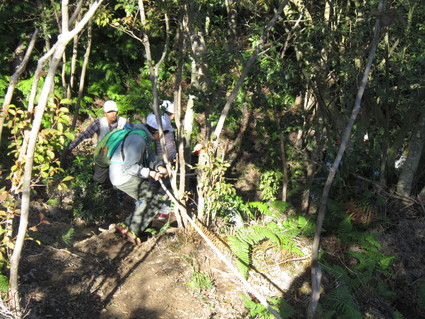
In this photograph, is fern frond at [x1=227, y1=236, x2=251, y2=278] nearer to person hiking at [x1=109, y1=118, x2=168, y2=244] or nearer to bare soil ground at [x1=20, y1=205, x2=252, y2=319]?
Result: bare soil ground at [x1=20, y1=205, x2=252, y2=319]

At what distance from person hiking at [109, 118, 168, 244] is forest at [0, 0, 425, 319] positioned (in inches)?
7.8

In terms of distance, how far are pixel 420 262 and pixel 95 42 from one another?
877 centimetres

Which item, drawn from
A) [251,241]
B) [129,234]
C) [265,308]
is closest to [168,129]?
[129,234]

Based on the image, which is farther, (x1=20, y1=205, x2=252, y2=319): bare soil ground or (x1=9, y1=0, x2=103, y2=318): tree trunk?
(x1=20, y1=205, x2=252, y2=319): bare soil ground

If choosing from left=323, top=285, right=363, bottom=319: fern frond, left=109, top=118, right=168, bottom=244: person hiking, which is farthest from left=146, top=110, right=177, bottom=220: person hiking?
left=323, top=285, right=363, bottom=319: fern frond

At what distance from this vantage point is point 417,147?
23.2 ft

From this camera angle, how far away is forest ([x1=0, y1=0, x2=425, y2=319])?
14.6 ft

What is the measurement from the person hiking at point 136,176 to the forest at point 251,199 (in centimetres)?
20

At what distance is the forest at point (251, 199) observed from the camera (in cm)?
445

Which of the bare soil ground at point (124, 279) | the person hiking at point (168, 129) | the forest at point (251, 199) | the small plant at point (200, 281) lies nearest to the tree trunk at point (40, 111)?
the forest at point (251, 199)

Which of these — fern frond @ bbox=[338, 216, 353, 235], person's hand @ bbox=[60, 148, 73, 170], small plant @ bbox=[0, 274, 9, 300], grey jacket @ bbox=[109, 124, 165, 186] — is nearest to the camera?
small plant @ bbox=[0, 274, 9, 300]

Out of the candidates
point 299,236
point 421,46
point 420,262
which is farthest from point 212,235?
point 421,46

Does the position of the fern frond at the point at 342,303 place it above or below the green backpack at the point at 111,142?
below

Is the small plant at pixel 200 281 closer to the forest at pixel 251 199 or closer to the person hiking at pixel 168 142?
the forest at pixel 251 199
